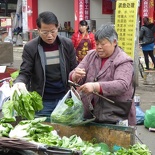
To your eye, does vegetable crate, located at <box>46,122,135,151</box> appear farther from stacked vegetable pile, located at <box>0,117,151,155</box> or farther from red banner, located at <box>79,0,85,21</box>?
red banner, located at <box>79,0,85,21</box>

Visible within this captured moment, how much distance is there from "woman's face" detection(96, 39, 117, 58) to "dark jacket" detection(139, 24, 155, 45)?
1093 cm

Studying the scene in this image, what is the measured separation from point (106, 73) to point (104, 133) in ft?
1.89

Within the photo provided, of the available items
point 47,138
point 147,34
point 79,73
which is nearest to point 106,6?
point 147,34

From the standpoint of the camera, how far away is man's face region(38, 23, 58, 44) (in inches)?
160

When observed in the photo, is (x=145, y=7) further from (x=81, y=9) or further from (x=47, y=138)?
(x=47, y=138)

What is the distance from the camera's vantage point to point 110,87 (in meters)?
3.49

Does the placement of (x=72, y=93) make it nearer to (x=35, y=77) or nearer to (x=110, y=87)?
(x=110, y=87)

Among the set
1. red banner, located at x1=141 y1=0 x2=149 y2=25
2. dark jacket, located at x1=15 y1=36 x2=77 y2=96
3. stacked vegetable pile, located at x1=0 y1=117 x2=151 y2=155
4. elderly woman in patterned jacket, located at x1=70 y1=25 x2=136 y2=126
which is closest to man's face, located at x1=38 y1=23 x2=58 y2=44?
dark jacket, located at x1=15 y1=36 x2=77 y2=96

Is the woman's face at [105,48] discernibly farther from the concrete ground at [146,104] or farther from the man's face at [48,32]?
the concrete ground at [146,104]

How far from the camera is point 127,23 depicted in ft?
31.2

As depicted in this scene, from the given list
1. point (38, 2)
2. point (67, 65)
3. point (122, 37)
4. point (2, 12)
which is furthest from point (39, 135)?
point (2, 12)

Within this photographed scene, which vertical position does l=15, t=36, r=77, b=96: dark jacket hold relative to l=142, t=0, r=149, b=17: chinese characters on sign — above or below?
below

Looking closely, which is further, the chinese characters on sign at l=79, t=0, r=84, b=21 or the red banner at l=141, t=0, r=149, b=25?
the chinese characters on sign at l=79, t=0, r=84, b=21

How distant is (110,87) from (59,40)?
1.14 metres
